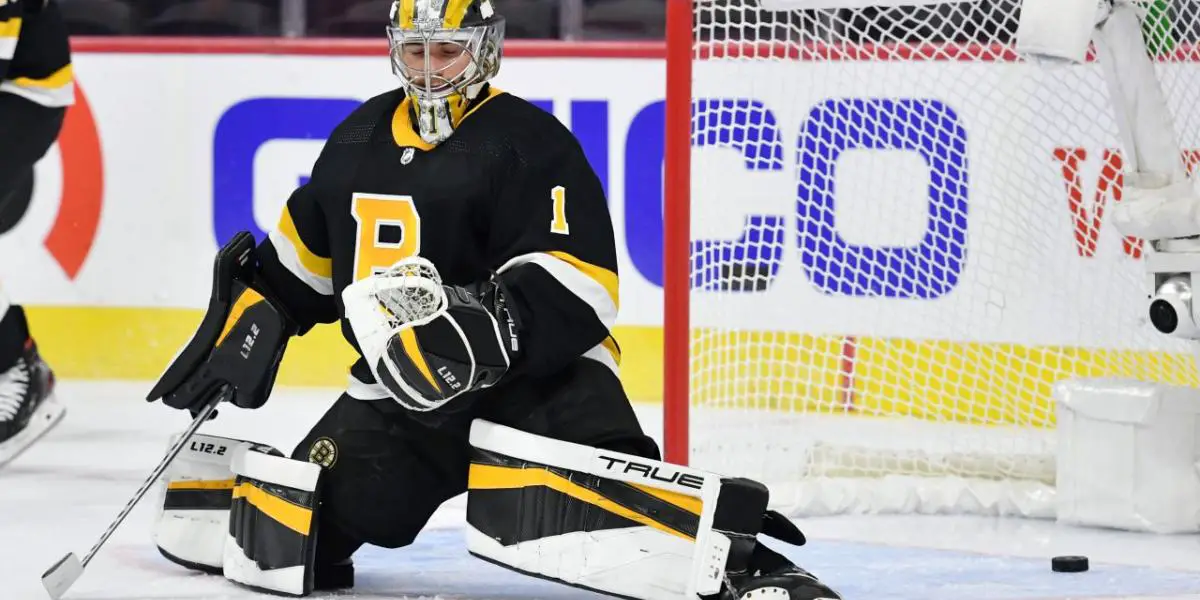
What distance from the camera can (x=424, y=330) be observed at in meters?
2.44

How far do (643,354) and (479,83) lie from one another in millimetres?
2188

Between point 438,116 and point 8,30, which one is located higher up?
point 8,30

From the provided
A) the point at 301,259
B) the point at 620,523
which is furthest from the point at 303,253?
the point at 620,523

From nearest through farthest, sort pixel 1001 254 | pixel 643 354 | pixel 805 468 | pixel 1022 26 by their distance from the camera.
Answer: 1. pixel 1022 26
2. pixel 805 468
3. pixel 1001 254
4. pixel 643 354

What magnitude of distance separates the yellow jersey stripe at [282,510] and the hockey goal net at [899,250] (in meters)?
1.30

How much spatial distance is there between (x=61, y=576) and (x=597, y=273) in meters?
0.88

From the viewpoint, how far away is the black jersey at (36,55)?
13.4ft

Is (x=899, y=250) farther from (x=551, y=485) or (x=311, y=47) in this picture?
(x=551, y=485)

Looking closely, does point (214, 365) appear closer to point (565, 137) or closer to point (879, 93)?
point (565, 137)

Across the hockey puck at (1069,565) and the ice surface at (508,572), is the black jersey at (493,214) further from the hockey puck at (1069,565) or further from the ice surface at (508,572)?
the hockey puck at (1069,565)

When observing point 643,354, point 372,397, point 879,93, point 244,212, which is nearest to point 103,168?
point 244,212

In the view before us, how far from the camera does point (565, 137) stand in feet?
8.80

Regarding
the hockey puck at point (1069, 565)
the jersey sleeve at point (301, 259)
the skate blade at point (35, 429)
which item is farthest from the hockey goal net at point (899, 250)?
the skate blade at point (35, 429)

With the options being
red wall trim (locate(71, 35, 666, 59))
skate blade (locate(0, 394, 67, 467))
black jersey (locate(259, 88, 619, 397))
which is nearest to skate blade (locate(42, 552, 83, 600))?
black jersey (locate(259, 88, 619, 397))
